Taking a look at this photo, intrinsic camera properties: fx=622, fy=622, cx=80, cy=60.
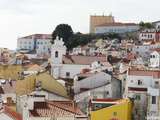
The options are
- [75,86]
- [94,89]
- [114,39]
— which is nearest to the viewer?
[94,89]

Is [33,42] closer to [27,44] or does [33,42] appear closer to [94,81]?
[27,44]

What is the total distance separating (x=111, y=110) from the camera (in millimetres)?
38812

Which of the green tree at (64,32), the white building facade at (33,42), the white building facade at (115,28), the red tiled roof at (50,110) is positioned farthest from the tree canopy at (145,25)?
the red tiled roof at (50,110)

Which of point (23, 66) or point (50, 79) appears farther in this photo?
point (23, 66)

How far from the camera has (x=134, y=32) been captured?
136 m

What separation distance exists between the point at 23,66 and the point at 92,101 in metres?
43.5

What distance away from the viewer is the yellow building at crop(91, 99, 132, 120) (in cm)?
3862

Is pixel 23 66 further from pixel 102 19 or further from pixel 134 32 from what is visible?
pixel 102 19

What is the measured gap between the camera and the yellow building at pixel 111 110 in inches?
1521

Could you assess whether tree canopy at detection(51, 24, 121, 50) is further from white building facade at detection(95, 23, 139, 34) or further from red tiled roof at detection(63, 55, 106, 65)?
red tiled roof at detection(63, 55, 106, 65)

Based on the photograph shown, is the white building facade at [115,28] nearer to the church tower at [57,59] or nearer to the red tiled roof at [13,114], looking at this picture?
the church tower at [57,59]

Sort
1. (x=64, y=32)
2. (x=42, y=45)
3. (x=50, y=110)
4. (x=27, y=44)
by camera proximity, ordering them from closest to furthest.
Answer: (x=50, y=110) → (x=64, y=32) → (x=42, y=45) → (x=27, y=44)

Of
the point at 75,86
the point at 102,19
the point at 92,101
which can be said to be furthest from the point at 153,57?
the point at 102,19

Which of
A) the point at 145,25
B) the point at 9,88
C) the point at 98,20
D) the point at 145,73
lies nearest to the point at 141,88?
the point at 145,73
